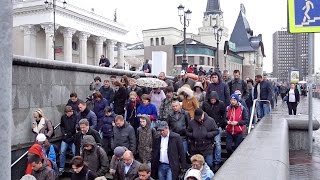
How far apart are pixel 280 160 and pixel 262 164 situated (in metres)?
0.38

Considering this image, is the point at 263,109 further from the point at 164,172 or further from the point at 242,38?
the point at 242,38

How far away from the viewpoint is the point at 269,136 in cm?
599

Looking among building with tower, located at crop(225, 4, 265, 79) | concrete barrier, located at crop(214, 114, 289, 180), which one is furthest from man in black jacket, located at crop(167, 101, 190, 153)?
building with tower, located at crop(225, 4, 265, 79)

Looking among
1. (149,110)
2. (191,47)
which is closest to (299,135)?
(149,110)

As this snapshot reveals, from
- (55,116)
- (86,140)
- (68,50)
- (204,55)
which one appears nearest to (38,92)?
(55,116)

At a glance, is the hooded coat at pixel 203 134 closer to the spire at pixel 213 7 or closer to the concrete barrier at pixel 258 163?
the concrete barrier at pixel 258 163

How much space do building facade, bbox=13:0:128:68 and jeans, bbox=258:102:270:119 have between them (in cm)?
3631

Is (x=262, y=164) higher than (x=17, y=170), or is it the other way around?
(x=262, y=164)

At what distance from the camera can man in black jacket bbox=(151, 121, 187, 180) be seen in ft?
21.9

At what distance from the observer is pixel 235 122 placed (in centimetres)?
832

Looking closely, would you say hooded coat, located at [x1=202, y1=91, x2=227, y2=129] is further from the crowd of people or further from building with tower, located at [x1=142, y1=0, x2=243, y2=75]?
building with tower, located at [x1=142, y1=0, x2=243, y2=75]

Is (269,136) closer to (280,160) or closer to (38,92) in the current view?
(280,160)

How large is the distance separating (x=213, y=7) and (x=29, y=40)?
69.2 m

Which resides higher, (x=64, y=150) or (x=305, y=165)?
(x=305, y=165)
